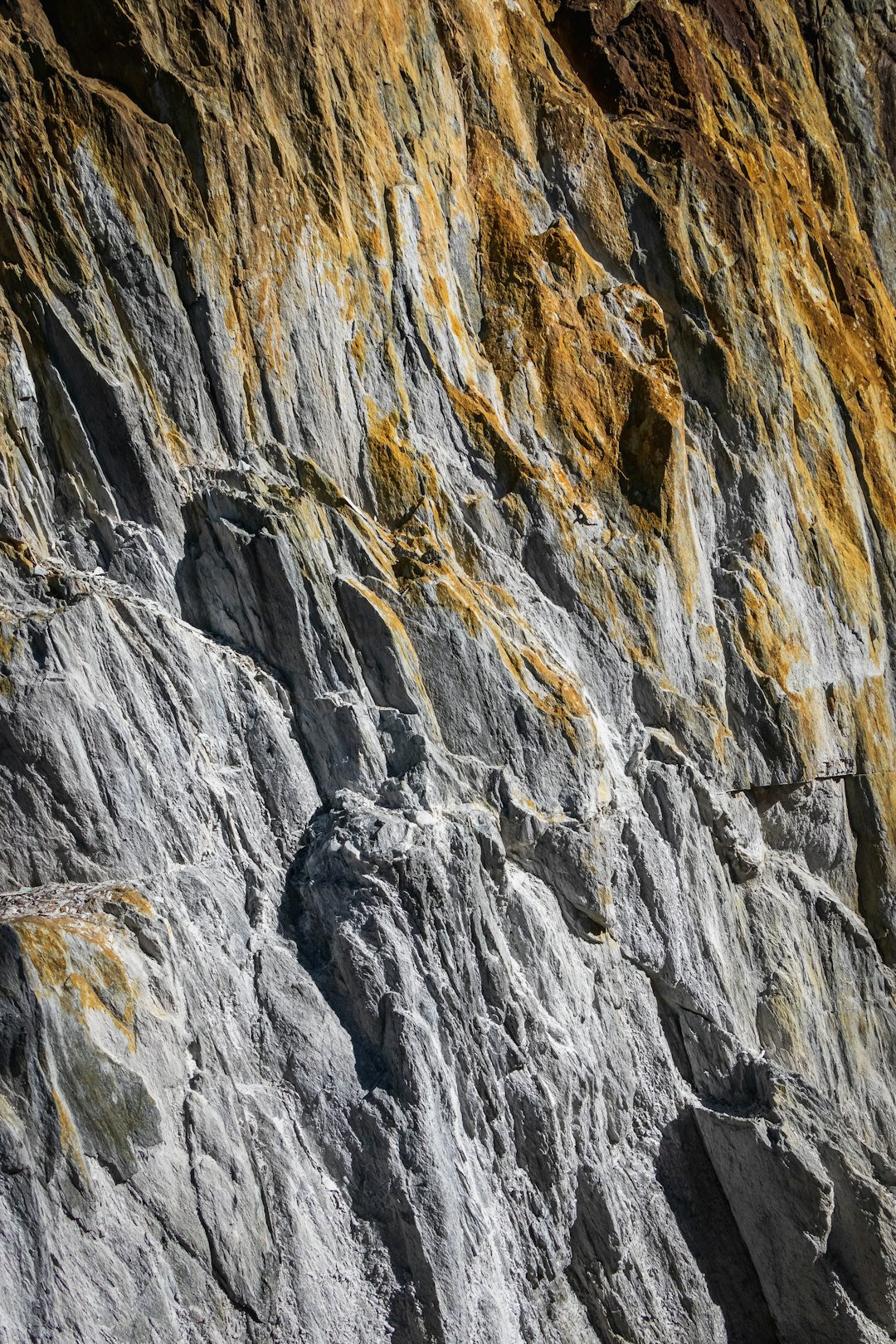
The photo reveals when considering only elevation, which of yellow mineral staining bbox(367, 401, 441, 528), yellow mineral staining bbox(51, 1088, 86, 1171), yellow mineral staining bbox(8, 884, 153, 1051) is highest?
yellow mineral staining bbox(367, 401, 441, 528)

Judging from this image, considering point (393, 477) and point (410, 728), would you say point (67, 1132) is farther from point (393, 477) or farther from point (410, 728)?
point (393, 477)

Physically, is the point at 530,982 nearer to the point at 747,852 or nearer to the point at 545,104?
the point at 747,852

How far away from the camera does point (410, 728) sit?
43.5ft

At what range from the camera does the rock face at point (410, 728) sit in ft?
34.5

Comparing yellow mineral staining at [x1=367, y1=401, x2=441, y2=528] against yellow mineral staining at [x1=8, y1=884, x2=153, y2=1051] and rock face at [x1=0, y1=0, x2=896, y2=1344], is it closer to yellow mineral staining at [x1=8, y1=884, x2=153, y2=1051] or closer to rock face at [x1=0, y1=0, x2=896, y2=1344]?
rock face at [x1=0, y1=0, x2=896, y2=1344]

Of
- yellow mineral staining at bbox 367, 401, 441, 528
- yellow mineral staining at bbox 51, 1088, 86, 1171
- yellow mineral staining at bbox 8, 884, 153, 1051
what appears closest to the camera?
yellow mineral staining at bbox 51, 1088, 86, 1171

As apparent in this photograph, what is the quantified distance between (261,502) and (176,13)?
663cm

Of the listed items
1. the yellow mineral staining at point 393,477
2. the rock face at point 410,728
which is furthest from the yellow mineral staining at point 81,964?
the yellow mineral staining at point 393,477

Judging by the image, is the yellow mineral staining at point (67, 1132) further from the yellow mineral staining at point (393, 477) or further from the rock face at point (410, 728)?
the yellow mineral staining at point (393, 477)

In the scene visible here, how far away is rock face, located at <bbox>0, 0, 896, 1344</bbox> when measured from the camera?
1051cm

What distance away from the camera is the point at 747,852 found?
16.1 metres

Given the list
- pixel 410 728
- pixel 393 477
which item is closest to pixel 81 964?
pixel 410 728

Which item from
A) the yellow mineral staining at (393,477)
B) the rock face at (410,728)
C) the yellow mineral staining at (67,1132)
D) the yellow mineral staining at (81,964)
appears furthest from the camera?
the yellow mineral staining at (393,477)

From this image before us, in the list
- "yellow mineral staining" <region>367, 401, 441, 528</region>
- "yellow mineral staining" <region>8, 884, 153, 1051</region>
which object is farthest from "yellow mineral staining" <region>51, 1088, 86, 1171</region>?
"yellow mineral staining" <region>367, 401, 441, 528</region>
